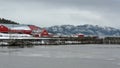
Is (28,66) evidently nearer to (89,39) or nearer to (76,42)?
(76,42)

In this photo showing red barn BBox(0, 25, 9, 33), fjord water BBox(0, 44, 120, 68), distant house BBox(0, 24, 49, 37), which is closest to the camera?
fjord water BBox(0, 44, 120, 68)

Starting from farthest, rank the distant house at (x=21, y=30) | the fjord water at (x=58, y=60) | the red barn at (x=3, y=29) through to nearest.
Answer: the distant house at (x=21, y=30) < the red barn at (x=3, y=29) < the fjord water at (x=58, y=60)

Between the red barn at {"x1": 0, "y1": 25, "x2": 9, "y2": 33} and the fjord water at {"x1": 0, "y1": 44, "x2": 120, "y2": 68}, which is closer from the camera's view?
the fjord water at {"x1": 0, "y1": 44, "x2": 120, "y2": 68}

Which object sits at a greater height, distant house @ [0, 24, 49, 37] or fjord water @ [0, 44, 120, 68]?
distant house @ [0, 24, 49, 37]

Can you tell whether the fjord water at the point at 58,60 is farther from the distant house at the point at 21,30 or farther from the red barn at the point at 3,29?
the distant house at the point at 21,30

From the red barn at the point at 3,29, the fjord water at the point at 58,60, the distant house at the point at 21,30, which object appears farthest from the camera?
the distant house at the point at 21,30

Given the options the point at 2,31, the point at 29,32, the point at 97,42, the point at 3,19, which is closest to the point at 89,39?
the point at 97,42

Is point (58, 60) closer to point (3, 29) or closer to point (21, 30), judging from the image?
point (3, 29)

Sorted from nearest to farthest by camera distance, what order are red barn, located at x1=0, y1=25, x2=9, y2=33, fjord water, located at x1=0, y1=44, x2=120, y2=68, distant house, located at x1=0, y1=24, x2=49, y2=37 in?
1. fjord water, located at x1=0, y1=44, x2=120, y2=68
2. red barn, located at x1=0, y1=25, x2=9, y2=33
3. distant house, located at x1=0, y1=24, x2=49, y2=37

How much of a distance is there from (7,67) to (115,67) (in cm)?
1245

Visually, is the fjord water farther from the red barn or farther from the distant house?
the distant house

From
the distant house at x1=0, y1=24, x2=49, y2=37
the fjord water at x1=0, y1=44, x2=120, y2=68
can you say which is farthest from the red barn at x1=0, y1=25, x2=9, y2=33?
the fjord water at x1=0, y1=44, x2=120, y2=68

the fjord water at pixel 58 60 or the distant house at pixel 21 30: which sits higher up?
the distant house at pixel 21 30

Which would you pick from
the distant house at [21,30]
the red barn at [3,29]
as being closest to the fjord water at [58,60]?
the red barn at [3,29]
